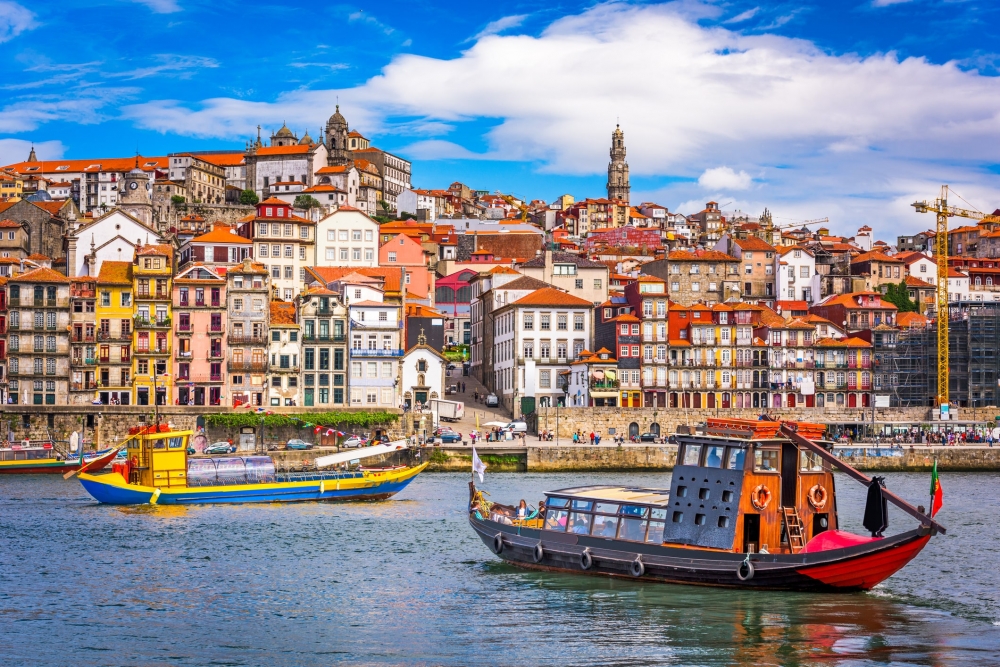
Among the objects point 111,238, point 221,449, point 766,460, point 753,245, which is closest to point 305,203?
Answer: point 111,238

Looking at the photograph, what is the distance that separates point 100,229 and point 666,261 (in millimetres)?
45038

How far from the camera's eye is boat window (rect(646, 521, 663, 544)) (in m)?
32.0

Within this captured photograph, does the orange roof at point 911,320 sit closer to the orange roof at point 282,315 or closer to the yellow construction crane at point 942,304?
the yellow construction crane at point 942,304

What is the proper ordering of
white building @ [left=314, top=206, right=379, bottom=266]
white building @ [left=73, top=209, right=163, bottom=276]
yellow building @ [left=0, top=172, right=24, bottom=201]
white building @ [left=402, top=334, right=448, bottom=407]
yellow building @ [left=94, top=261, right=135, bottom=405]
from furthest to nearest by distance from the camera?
yellow building @ [left=0, top=172, right=24, bottom=201] < white building @ [left=314, top=206, right=379, bottom=266] < white building @ [left=73, top=209, right=163, bottom=276] < white building @ [left=402, top=334, right=448, bottom=407] < yellow building @ [left=94, top=261, right=135, bottom=405]

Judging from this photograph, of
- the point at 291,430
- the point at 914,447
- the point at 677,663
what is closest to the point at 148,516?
the point at 291,430

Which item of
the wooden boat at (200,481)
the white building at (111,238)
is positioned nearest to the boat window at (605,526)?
the wooden boat at (200,481)

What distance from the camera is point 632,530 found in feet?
107

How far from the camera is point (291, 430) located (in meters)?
76.1

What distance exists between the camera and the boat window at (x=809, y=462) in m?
30.8

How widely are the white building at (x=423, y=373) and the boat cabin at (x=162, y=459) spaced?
3182 centimetres

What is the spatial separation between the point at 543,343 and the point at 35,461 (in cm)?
3494

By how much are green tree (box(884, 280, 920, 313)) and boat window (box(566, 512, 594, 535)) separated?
83450mm

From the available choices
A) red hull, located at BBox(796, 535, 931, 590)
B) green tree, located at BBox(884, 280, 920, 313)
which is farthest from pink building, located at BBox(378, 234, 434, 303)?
red hull, located at BBox(796, 535, 931, 590)

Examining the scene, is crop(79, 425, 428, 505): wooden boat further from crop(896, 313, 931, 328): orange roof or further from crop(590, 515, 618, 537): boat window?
crop(896, 313, 931, 328): orange roof
